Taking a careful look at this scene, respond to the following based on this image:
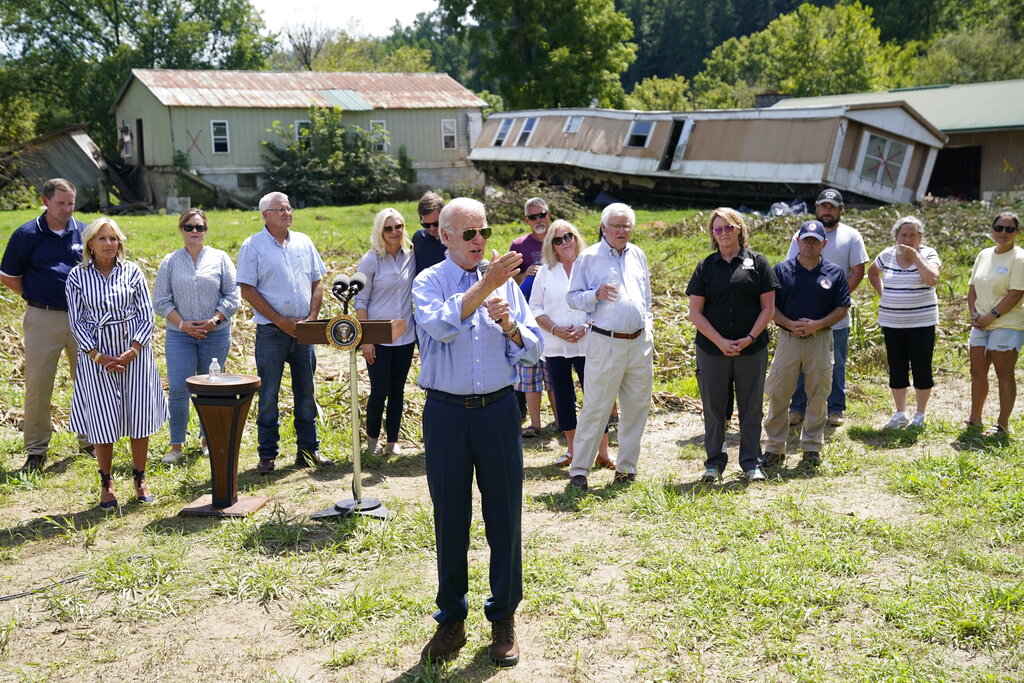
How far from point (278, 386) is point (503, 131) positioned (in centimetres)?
2891

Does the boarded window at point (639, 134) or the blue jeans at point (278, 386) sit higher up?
the boarded window at point (639, 134)

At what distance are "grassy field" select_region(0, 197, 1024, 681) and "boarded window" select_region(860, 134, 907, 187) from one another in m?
18.1

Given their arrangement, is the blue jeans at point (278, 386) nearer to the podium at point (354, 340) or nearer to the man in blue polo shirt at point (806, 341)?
the podium at point (354, 340)

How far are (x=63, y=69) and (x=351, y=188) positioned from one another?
61.2 ft

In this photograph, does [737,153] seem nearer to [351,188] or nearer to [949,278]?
[949,278]

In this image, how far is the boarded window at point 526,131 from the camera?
33.4 metres

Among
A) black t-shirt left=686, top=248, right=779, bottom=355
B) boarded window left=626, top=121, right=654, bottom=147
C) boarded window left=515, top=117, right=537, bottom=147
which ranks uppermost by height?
boarded window left=515, top=117, right=537, bottom=147

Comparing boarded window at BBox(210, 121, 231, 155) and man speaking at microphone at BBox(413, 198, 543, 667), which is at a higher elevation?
boarded window at BBox(210, 121, 231, 155)

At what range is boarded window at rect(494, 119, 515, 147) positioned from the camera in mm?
34812

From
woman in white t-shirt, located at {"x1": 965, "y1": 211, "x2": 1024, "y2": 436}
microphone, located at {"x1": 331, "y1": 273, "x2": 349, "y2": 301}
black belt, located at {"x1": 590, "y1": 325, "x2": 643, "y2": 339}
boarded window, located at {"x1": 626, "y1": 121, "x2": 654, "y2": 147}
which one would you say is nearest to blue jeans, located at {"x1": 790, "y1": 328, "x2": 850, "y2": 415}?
woman in white t-shirt, located at {"x1": 965, "y1": 211, "x2": 1024, "y2": 436}

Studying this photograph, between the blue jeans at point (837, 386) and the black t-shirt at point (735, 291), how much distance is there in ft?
5.93

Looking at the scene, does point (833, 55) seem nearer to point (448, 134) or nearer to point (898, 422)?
point (448, 134)

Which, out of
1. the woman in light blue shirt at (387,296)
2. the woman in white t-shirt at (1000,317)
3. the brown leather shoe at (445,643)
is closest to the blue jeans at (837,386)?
the woman in white t-shirt at (1000,317)

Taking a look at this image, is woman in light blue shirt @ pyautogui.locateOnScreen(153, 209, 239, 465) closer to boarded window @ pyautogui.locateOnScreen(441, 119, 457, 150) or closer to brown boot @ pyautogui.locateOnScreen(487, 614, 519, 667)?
brown boot @ pyautogui.locateOnScreen(487, 614, 519, 667)
